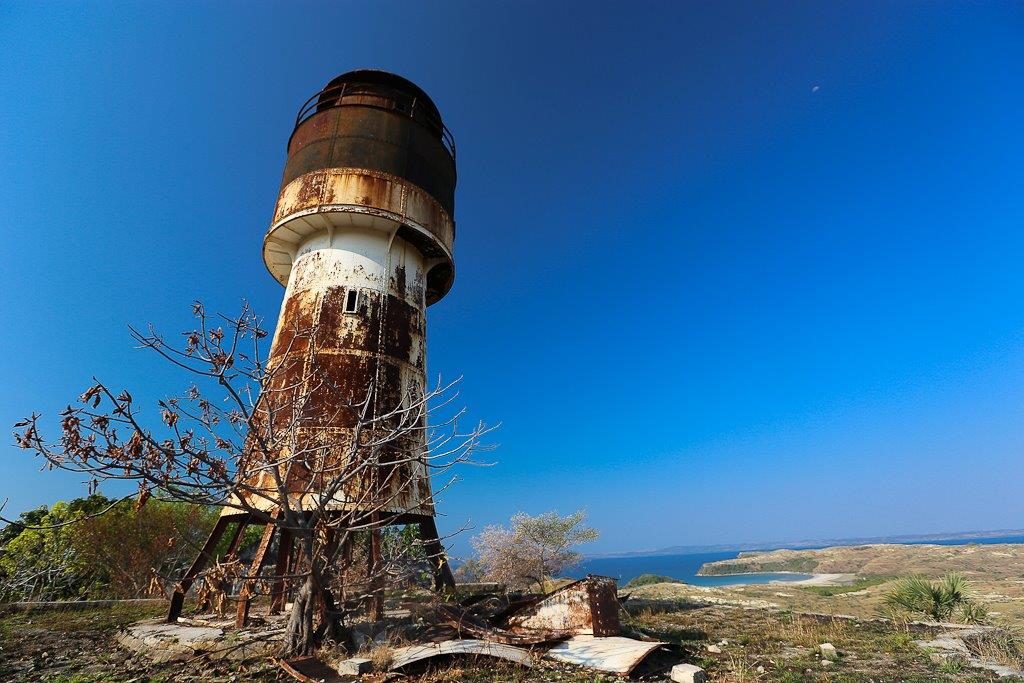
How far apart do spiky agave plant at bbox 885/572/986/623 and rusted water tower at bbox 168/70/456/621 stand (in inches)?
439

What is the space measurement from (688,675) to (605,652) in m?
1.31

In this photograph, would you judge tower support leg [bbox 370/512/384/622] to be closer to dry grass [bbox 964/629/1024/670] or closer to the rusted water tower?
the rusted water tower

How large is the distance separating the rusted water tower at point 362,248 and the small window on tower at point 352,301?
22 millimetres

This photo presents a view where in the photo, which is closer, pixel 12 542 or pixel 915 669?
pixel 915 669

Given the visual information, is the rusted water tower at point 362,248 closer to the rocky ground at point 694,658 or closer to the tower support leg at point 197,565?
the tower support leg at point 197,565

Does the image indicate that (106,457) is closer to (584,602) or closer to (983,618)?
(584,602)

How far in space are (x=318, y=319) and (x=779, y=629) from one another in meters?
11.4

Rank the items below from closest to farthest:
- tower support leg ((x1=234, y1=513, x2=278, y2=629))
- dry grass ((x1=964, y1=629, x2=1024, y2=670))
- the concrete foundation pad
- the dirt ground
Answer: the dirt ground < dry grass ((x1=964, y1=629, x2=1024, y2=670)) < the concrete foundation pad < tower support leg ((x1=234, y1=513, x2=278, y2=629))

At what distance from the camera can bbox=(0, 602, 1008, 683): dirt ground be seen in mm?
6414

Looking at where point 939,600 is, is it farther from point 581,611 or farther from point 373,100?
point 373,100

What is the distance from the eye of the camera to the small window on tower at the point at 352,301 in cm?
1057

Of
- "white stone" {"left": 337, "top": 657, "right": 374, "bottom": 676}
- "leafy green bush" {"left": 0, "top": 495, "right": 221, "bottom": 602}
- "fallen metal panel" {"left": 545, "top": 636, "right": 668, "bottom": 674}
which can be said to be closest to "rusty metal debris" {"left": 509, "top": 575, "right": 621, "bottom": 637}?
"fallen metal panel" {"left": 545, "top": 636, "right": 668, "bottom": 674}

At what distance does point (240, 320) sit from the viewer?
21.7 ft

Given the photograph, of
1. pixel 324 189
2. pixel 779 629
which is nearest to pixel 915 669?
pixel 779 629
